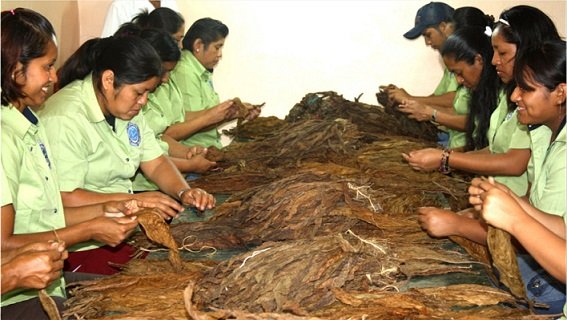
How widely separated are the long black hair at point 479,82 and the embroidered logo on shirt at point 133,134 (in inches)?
84.4

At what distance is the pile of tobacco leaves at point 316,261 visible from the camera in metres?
2.52

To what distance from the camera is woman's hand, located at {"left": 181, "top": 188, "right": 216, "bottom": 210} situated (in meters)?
3.67

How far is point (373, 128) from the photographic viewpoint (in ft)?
18.6

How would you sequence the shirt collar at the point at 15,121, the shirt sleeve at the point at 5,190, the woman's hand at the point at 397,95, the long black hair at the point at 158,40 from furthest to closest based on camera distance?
the woman's hand at the point at 397,95 → the long black hair at the point at 158,40 → the shirt collar at the point at 15,121 → the shirt sleeve at the point at 5,190

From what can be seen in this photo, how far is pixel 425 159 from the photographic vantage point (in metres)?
4.28

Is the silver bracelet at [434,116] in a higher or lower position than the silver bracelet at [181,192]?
higher

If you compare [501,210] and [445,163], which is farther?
[445,163]

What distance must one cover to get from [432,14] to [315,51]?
1258 millimetres

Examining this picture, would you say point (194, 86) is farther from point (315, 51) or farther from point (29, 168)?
point (29, 168)

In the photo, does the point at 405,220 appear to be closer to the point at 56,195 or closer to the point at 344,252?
the point at 344,252

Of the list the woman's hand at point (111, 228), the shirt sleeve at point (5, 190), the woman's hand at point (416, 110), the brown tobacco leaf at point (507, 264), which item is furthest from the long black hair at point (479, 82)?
the shirt sleeve at point (5, 190)

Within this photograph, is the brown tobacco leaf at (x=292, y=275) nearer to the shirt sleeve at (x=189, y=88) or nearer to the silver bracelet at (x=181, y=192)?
the silver bracelet at (x=181, y=192)

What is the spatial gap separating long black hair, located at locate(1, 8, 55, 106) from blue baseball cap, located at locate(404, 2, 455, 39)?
4.37 m

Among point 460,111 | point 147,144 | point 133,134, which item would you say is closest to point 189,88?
point 147,144
